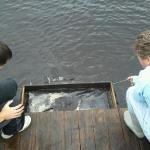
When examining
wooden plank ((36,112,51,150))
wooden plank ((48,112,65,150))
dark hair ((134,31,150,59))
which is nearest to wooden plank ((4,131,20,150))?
wooden plank ((36,112,51,150))

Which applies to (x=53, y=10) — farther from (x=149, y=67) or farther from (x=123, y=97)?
Answer: (x=149, y=67)

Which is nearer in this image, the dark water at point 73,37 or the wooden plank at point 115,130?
the wooden plank at point 115,130

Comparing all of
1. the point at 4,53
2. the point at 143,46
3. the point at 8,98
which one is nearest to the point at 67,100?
the point at 8,98

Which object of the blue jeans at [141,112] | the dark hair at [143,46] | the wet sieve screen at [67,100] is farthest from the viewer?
the wet sieve screen at [67,100]

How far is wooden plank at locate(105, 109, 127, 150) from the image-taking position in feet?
15.6

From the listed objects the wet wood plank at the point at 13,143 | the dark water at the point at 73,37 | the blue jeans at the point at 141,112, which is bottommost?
the dark water at the point at 73,37

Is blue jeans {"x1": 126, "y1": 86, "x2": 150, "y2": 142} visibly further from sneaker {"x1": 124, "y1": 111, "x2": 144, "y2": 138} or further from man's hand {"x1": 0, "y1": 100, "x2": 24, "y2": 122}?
man's hand {"x1": 0, "y1": 100, "x2": 24, "y2": 122}

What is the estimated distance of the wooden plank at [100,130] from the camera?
479 centimetres

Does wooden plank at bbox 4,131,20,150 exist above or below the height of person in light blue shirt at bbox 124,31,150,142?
below

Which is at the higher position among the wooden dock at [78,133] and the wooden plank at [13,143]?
the wooden plank at [13,143]

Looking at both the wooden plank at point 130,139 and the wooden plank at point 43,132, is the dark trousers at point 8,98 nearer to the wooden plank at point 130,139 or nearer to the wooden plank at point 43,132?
the wooden plank at point 43,132

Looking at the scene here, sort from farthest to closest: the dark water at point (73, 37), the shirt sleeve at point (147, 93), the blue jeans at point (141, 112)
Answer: the dark water at point (73, 37) → the blue jeans at point (141, 112) → the shirt sleeve at point (147, 93)

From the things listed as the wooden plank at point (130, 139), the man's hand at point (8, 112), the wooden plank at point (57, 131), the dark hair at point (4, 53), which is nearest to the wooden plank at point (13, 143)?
the wooden plank at point (57, 131)

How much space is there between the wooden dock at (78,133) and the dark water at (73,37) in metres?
2.69
